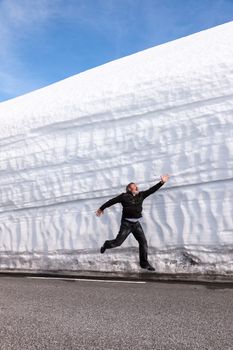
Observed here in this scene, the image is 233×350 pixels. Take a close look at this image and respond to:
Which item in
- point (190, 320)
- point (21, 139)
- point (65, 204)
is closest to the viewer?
point (190, 320)

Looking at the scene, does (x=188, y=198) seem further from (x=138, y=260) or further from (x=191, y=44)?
(x=191, y=44)

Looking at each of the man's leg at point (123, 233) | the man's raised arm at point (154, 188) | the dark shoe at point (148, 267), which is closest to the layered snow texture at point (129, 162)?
the dark shoe at point (148, 267)

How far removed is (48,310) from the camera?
4.94 metres

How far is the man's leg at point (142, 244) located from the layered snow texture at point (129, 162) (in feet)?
0.94

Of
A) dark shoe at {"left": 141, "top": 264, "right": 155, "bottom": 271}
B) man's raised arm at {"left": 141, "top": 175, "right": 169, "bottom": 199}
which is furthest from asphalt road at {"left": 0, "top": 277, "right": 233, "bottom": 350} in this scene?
man's raised arm at {"left": 141, "top": 175, "right": 169, "bottom": 199}

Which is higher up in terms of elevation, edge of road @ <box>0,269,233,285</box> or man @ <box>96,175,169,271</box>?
man @ <box>96,175,169,271</box>

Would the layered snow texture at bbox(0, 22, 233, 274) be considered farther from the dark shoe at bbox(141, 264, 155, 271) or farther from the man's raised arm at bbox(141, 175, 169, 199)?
the man's raised arm at bbox(141, 175, 169, 199)

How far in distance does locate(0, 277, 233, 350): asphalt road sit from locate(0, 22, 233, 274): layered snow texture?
173 centimetres

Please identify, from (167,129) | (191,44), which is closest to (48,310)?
(167,129)

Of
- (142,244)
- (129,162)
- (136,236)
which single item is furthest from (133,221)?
(129,162)

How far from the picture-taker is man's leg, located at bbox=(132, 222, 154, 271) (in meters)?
7.74

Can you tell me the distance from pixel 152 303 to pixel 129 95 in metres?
5.31

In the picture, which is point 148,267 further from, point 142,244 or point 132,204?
point 132,204

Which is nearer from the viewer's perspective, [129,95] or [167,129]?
[167,129]
